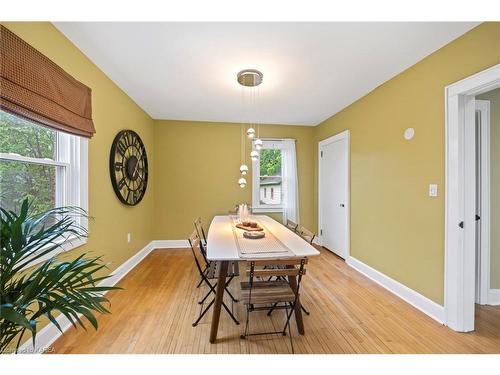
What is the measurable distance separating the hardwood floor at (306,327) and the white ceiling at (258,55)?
2371 millimetres

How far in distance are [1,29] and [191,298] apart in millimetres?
2474

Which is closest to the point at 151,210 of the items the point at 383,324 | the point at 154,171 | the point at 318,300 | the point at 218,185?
the point at 154,171

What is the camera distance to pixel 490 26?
1652 millimetres

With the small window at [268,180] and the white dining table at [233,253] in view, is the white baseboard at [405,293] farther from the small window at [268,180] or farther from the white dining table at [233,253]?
the small window at [268,180]

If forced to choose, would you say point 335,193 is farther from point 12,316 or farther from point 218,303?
point 12,316

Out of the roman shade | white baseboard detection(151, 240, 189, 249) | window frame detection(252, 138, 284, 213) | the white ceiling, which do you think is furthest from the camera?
window frame detection(252, 138, 284, 213)

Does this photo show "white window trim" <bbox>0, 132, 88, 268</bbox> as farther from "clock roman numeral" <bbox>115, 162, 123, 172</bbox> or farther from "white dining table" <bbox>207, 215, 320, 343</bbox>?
"white dining table" <bbox>207, 215, 320, 343</bbox>

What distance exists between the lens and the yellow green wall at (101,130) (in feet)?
5.64

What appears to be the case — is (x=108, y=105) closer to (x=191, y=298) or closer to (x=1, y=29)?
(x=1, y=29)

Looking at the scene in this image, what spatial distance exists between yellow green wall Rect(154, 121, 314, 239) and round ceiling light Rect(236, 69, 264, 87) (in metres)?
1.88

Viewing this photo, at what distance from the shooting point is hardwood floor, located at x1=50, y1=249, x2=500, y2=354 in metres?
1.71

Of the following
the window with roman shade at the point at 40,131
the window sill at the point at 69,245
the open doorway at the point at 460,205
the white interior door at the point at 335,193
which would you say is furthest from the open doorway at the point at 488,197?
the window sill at the point at 69,245

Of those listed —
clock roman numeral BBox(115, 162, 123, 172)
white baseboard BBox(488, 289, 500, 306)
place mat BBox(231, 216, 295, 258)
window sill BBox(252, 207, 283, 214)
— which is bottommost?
white baseboard BBox(488, 289, 500, 306)

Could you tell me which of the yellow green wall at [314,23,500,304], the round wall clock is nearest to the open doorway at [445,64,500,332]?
the yellow green wall at [314,23,500,304]
